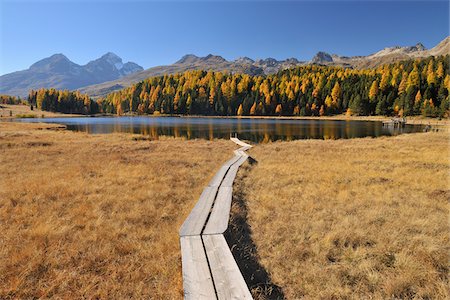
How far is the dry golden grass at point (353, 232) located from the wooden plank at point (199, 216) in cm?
183

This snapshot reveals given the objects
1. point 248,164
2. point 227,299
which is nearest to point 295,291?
point 227,299

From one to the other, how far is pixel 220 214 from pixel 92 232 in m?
4.35

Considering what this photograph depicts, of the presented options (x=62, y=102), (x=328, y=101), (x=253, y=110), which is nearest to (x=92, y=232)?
(x=328, y=101)

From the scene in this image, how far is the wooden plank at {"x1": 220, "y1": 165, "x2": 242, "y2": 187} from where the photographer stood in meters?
13.8

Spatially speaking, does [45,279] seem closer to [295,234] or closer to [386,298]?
[295,234]

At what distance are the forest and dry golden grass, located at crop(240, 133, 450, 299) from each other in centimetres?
10386

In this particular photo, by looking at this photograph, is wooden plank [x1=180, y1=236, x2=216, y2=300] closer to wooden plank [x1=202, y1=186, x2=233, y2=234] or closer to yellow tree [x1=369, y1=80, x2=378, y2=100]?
wooden plank [x1=202, y1=186, x2=233, y2=234]

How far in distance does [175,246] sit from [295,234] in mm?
3995

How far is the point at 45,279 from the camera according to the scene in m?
6.03

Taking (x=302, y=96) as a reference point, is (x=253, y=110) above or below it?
below

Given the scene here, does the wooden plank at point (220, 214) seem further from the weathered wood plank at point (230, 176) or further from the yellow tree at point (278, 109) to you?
the yellow tree at point (278, 109)

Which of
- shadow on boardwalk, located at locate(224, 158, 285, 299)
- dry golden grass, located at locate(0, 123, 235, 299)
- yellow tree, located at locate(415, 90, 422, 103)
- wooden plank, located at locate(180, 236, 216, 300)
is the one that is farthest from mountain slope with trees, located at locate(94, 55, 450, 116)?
wooden plank, located at locate(180, 236, 216, 300)

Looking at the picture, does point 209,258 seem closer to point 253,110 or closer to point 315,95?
point 253,110

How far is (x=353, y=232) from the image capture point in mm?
8680
